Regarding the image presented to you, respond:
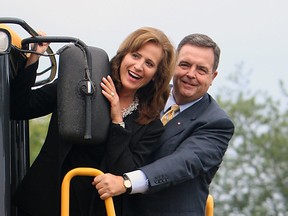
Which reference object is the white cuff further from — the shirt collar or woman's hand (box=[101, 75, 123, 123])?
the shirt collar

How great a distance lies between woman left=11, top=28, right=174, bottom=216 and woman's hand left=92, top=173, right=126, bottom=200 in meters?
0.12

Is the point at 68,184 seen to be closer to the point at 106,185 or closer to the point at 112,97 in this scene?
the point at 106,185

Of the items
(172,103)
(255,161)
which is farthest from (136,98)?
(255,161)

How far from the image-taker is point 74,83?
502cm

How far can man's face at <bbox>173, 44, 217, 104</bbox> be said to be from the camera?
581cm

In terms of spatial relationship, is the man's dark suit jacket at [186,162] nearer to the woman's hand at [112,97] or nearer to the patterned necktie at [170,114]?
the patterned necktie at [170,114]

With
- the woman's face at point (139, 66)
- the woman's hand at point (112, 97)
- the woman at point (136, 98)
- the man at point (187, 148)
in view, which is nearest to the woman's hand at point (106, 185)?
the man at point (187, 148)

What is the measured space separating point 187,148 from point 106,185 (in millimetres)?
587

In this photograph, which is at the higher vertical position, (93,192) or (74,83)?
(74,83)

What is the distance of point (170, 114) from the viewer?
228 inches

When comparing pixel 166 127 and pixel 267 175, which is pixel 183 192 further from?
pixel 267 175

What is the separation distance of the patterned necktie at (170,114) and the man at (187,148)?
0.10 feet

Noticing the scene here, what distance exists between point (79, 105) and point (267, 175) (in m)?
37.7

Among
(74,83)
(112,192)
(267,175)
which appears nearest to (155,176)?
(112,192)
